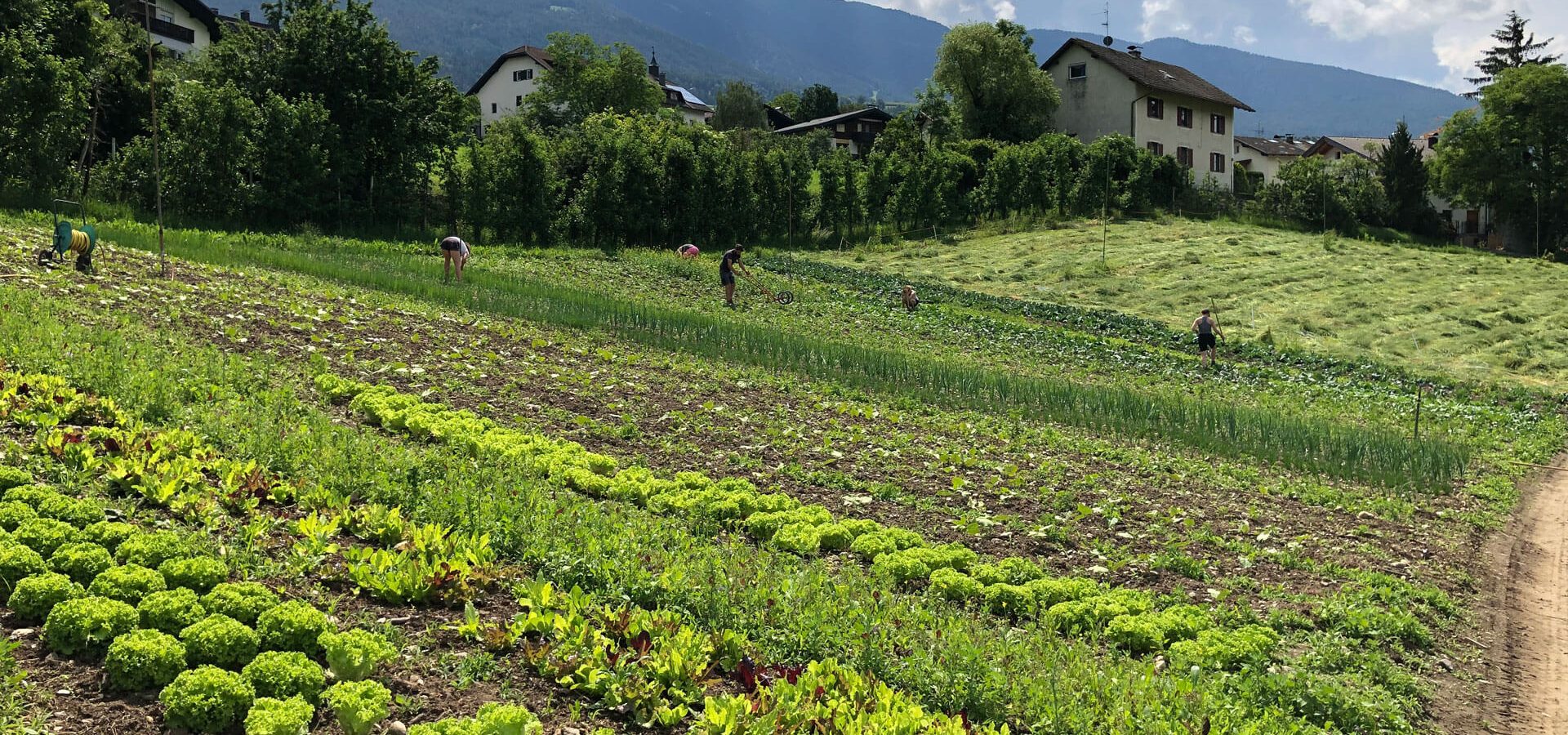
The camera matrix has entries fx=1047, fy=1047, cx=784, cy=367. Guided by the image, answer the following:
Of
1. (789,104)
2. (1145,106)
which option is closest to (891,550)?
(1145,106)

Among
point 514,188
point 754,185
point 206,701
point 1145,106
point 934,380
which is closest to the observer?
point 206,701

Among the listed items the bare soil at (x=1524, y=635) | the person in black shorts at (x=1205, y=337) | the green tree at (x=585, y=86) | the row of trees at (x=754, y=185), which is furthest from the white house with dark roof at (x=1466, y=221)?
the bare soil at (x=1524, y=635)

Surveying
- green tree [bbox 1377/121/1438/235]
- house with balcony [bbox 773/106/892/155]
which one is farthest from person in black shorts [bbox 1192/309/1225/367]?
house with balcony [bbox 773/106/892/155]

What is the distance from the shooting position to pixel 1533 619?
927 centimetres

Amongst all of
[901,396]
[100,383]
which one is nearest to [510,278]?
[901,396]

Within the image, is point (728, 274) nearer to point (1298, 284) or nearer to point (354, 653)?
point (354, 653)

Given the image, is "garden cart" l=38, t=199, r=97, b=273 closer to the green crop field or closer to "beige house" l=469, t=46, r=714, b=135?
the green crop field

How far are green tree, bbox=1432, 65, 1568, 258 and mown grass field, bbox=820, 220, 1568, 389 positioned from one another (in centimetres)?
886

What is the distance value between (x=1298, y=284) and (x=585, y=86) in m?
53.3

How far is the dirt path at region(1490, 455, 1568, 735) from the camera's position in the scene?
7434 millimetres

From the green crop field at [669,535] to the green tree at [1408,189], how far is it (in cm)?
5233

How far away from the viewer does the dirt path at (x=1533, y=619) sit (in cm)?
743

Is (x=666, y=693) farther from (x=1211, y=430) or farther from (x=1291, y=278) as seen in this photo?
(x=1291, y=278)

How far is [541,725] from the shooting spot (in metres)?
5.74
